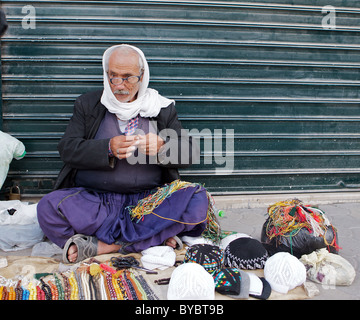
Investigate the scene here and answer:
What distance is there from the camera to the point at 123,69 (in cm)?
300

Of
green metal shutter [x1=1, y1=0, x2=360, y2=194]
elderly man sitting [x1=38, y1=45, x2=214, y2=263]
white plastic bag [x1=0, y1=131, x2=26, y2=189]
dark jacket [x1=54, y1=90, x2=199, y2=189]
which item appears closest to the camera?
elderly man sitting [x1=38, y1=45, x2=214, y2=263]

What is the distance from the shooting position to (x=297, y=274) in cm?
228

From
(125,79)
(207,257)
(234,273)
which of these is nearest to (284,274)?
(234,273)

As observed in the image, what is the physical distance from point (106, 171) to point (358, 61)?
2.92 m

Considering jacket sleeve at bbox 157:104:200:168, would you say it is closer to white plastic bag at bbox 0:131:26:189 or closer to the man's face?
the man's face

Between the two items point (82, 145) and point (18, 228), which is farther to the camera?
point (18, 228)

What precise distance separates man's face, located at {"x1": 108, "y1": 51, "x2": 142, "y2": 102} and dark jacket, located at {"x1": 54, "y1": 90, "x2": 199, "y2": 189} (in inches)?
9.4

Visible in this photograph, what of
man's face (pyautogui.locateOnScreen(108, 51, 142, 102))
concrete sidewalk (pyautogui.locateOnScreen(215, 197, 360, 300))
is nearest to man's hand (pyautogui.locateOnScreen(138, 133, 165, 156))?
man's face (pyautogui.locateOnScreen(108, 51, 142, 102))

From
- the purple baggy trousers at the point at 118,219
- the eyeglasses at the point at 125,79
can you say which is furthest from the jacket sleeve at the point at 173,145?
the eyeglasses at the point at 125,79

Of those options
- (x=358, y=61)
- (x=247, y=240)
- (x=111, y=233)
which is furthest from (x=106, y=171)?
(x=358, y=61)

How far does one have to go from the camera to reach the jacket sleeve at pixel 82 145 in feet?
9.55

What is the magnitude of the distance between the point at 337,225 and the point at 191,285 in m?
2.10

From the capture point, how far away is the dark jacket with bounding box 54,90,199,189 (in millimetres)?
2926

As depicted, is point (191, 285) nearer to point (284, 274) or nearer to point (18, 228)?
point (284, 274)
